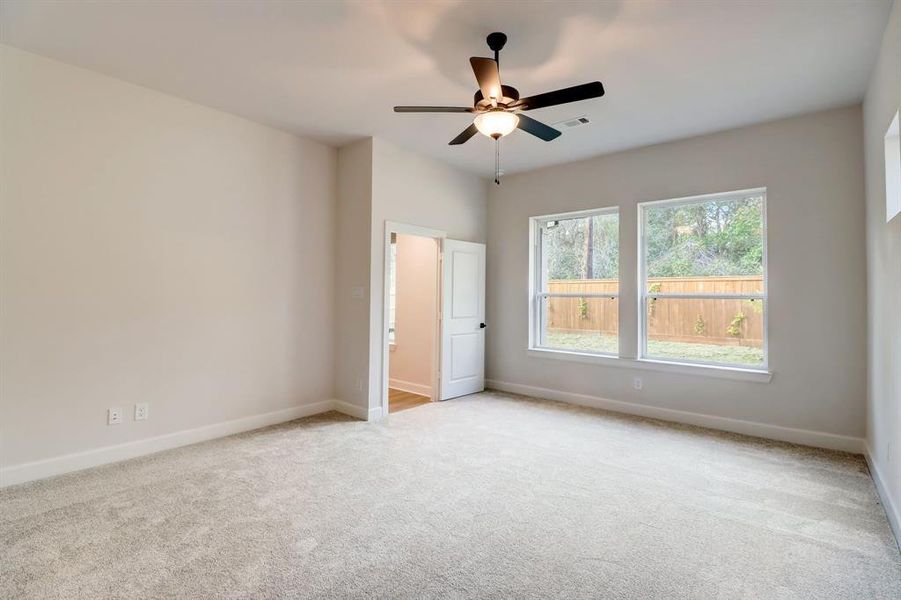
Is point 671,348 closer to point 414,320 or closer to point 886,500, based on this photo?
point 886,500

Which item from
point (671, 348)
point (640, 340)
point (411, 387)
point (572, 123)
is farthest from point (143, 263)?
point (671, 348)

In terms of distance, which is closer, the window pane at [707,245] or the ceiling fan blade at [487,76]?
the ceiling fan blade at [487,76]

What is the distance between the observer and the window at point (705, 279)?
427 cm

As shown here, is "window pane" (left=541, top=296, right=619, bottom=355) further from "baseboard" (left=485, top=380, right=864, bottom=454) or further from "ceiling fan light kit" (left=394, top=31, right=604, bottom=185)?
"ceiling fan light kit" (left=394, top=31, right=604, bottom=185)

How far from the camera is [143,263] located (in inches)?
139

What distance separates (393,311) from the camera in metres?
6.38

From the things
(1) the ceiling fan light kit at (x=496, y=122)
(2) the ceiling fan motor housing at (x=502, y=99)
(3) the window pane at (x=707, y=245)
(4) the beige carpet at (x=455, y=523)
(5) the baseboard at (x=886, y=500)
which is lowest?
(4) the beige carpet at (x=455, y=523)

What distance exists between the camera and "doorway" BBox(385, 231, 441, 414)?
18.0 feet

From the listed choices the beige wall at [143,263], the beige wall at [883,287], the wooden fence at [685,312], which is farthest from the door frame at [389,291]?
the beige wall at [883,287]

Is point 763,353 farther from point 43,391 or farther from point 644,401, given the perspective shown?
point 43,391

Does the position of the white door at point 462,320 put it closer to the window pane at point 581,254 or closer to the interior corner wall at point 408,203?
the interior corner wall at point 408,203

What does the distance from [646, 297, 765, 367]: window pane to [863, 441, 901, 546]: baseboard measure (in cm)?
116

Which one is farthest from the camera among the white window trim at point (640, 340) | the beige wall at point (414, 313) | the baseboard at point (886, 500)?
the beige wall at point (414, 313)

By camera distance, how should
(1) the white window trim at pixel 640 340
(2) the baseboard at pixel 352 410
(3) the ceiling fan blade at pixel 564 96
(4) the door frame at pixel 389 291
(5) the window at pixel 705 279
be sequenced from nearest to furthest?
(3) the ceiling fan blade at pixel 564 96
(1) the white window trim at pixel 640 340
(5) the window at pixel 705 279
(2) the baseboard at pixel 352 410
(4) the door frame at pixel 389 291
